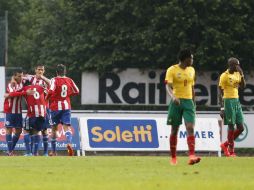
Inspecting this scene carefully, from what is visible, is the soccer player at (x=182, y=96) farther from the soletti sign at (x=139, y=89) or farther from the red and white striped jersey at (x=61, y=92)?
the soletti sign at (x=139, y=89)

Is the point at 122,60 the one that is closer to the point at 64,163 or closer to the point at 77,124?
the point at 77,124

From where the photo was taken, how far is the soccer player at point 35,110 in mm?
27234

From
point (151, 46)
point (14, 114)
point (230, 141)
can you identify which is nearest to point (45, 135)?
point (14, 114)

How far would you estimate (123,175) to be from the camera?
16.5 metres

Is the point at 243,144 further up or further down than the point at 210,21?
further down

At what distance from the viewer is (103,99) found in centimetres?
4081

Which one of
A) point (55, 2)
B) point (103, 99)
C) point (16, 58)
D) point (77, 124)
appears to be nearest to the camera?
point (77, 124)

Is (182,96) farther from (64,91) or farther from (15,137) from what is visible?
(15,137)

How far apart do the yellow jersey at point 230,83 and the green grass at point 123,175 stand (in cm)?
367

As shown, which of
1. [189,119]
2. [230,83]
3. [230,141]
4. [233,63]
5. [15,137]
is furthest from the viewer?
[15,137]

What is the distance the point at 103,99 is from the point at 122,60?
1.96 metres

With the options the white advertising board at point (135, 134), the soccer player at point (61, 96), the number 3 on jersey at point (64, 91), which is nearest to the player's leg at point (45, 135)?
the soccer player at point (61, 96)

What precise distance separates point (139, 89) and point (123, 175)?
81.2 feet

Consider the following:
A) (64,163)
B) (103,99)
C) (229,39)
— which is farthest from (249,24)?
(64,163)
